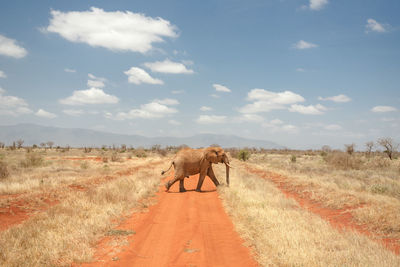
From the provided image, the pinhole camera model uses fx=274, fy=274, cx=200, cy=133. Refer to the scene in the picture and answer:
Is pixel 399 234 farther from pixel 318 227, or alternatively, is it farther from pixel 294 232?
pixel 294 232

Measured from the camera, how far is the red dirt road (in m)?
6.18

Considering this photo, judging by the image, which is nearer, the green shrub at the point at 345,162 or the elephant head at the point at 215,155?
the elephant head at the point at 215,155

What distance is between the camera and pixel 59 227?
8094mm

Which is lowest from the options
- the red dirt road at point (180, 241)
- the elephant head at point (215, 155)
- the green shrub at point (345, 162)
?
the red dirt road at point (180, 241)

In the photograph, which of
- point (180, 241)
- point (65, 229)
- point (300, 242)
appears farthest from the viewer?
point (65, 229)

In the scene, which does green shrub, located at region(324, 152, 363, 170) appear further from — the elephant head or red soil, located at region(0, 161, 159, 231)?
red soil, located at region(0, 161, 159, 231)

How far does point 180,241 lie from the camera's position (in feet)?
24.5

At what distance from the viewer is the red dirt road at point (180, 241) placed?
6.18 m

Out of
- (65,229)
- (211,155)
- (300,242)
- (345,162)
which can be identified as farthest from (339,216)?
(345,162)

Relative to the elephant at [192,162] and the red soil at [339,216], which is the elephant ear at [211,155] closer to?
the elephant at [192,162]

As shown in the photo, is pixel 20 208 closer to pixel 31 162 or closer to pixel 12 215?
pixel 12 215

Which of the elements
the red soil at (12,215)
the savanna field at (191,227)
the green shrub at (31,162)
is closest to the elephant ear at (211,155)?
the savanna field at (191,227)

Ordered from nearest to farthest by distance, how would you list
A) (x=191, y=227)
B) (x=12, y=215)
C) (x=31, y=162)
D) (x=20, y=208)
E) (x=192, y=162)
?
(x=191, y=227), (x=12, y=215), (x=20, y=208), (x=192, y=162), (x=31, y=162)

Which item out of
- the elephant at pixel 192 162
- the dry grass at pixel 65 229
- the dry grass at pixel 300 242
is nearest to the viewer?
the dry grass at pixel 300 242
